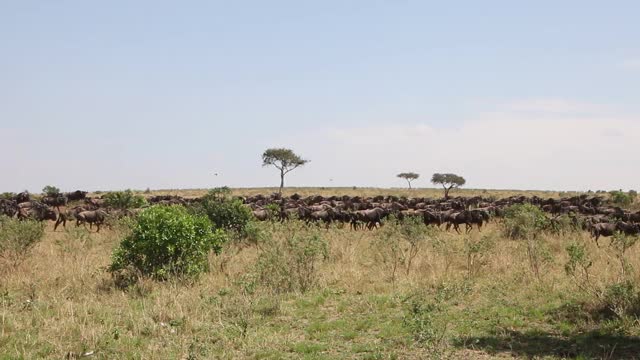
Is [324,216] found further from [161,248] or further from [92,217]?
[161,248]

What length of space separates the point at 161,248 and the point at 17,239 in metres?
4.33

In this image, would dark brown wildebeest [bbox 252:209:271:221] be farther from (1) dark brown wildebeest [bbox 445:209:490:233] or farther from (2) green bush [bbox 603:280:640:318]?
(2) green bush [bbox 603:280:640:318]

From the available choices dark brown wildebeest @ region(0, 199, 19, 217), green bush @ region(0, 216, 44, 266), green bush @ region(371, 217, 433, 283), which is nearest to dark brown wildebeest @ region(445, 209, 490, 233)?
green bush @ region(371, 217, 433, 283)

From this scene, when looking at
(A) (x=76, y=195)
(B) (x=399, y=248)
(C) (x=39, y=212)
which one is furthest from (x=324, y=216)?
(A) (x=76, y=195)

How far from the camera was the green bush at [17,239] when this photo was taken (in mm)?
14109

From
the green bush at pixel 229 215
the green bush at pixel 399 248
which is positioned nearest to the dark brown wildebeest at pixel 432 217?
the green bush at pixel 399 248

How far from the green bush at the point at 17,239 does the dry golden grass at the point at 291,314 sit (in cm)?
49

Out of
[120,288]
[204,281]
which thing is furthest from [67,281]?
[204,281]

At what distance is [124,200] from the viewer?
34000mm

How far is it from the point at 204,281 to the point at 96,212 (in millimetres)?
15949

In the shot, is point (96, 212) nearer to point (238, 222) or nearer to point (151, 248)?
point (238, 222)

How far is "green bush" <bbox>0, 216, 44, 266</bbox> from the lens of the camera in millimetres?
14109

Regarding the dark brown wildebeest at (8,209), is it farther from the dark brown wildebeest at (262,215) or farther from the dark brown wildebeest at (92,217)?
the dark brown wildebeest at (262,215)

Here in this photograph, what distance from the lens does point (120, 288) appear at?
478 inches
